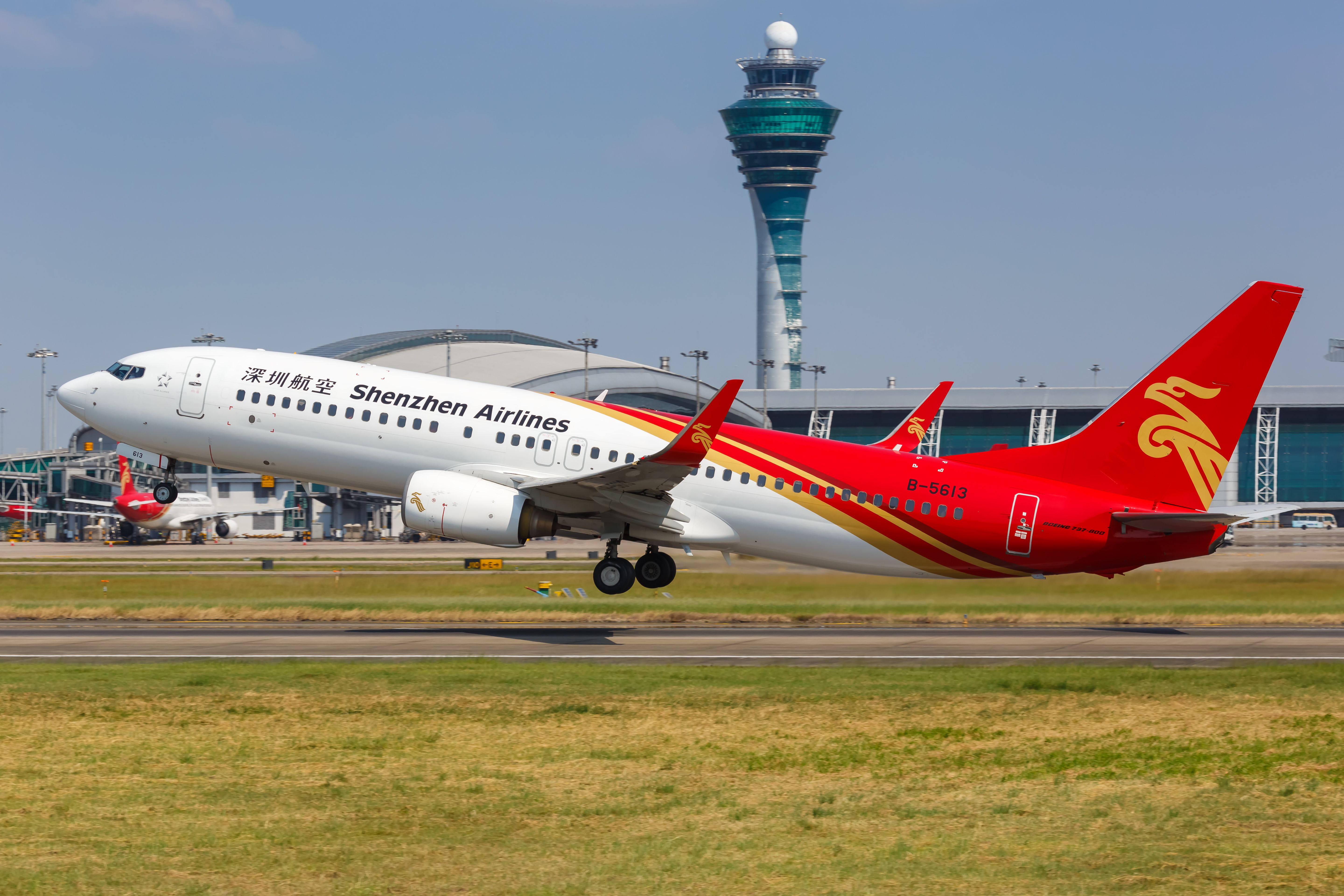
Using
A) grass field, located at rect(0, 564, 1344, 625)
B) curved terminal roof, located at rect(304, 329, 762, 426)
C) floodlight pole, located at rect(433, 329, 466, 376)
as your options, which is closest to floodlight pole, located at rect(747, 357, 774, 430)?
curved terminal roof, located at rect(304, 329, 762, 426)

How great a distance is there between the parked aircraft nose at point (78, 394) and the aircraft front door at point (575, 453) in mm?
14449

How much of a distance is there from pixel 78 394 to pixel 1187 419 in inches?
1248

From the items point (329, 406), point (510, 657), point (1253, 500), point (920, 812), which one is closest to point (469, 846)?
point (920, 812)

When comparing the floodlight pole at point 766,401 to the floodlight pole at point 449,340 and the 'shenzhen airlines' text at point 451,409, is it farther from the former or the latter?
the 'shenzhen airlines' text at point 451,409

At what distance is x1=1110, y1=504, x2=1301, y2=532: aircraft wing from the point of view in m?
34.5

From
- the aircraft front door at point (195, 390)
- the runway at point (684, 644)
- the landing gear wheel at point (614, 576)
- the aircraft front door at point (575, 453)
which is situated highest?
the aircraft front door at point (195, 390)

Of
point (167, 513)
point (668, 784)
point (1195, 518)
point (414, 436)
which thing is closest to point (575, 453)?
point (414, 436)

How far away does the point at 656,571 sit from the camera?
39000 mm

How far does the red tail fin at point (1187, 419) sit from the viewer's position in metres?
36.2

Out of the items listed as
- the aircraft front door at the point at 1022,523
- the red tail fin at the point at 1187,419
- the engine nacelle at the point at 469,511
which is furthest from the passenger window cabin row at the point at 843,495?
the engine nacelle at the point at 469,511

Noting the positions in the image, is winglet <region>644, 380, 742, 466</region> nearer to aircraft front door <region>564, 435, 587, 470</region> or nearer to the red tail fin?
aircraft front door <region>564, 435, 587, 470</region>

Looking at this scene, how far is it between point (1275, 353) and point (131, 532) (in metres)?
99.7

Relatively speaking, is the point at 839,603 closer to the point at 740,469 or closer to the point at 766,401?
the point at 740,469

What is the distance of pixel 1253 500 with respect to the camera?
6265 inches
